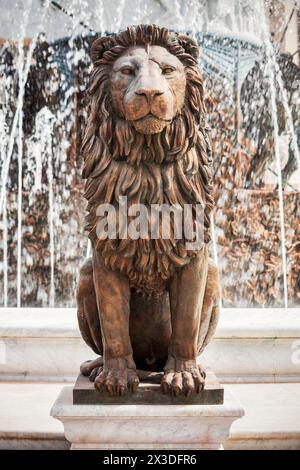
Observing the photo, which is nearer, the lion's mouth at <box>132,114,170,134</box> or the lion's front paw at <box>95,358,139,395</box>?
the lion's mouth at <box>132,114,170,134</box>

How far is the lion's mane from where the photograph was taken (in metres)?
2.27

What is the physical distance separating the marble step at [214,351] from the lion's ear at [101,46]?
5.93 ft

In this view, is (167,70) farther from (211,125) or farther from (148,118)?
(211,125)

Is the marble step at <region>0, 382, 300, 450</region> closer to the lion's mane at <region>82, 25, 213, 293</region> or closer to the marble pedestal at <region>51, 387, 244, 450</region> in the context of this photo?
the marble pedestal at <region>51, 387, 244, 450</region>

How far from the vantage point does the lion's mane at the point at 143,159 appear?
7.45 ft

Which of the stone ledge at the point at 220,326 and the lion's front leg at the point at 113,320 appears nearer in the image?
the lion's front leg at the point at 113,320

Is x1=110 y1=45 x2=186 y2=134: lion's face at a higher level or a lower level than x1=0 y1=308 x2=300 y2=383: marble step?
higher

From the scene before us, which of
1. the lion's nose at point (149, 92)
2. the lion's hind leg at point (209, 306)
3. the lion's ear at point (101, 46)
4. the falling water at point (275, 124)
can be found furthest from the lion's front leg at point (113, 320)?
the falling water at point (275, 124)

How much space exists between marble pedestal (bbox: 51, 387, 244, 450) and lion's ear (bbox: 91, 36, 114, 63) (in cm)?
129

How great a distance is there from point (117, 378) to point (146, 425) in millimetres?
207

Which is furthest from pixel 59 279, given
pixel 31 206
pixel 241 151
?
pixel 241 151

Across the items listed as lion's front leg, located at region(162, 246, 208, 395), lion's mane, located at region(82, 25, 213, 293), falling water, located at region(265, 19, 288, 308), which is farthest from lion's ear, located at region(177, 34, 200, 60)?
falling water, located at region(265, 19, 288, 308)

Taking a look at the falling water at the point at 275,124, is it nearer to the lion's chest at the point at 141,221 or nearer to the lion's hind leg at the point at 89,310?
the lion's hind leg at the point at 89,310

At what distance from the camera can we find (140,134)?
2240 millimetres
